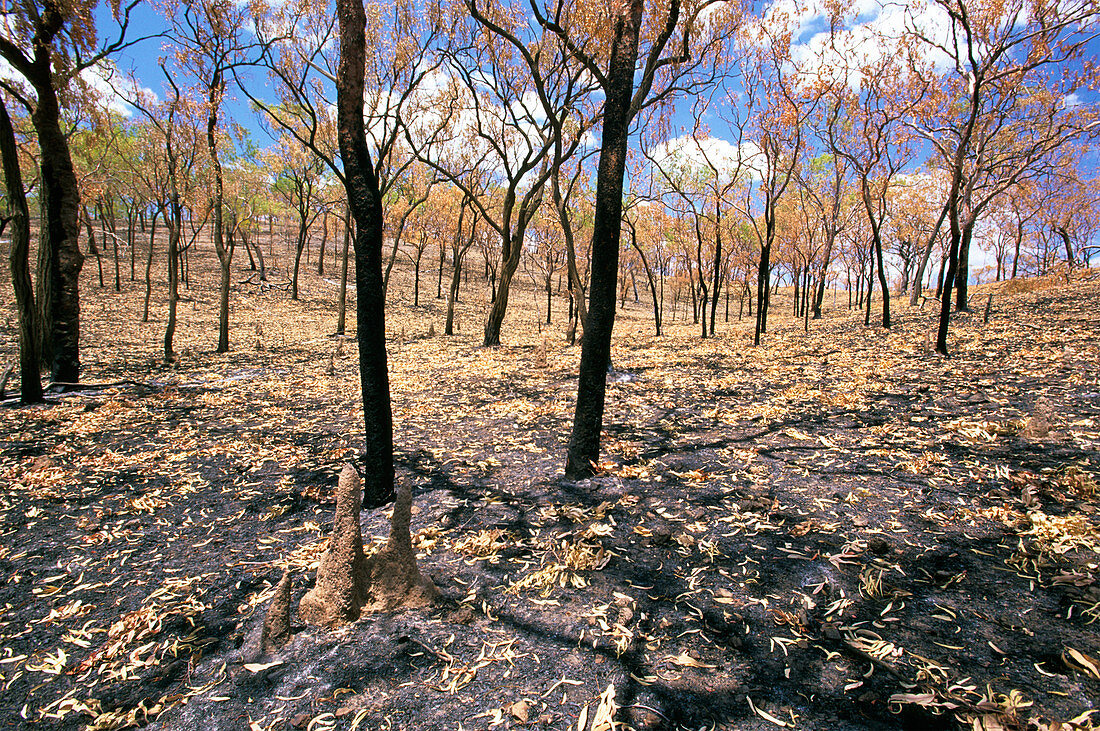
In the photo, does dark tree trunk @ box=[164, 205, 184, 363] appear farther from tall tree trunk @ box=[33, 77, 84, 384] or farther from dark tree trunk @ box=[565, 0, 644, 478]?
dark tree trunk @ box=[565, 0, 644, 478]

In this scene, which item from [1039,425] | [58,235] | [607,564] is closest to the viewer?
[607,564]

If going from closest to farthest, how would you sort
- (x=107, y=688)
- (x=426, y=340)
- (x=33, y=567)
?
(x=107, y=688) → (x=33, y=567) → (x=426, y=340)

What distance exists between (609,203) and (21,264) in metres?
10.5

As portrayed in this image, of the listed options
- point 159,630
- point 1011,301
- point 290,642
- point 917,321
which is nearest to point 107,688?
point 159,630

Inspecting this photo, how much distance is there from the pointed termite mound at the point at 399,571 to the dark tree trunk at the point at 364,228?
5.04 feet

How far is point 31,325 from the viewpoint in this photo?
843 cm

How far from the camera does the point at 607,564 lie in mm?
3764

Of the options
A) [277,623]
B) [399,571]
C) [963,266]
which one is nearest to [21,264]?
[277,623]

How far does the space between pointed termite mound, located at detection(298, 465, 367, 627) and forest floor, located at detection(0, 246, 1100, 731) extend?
0.16m

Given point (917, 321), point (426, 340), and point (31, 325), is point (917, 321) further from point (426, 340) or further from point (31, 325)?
point (31, 325)

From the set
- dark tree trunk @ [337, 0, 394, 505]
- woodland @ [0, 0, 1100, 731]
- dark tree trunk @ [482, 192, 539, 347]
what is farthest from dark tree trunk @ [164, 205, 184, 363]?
dark tree trunk @ [337, 0, 394, 505]

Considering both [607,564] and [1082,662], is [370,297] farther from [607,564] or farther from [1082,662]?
[1082,662]

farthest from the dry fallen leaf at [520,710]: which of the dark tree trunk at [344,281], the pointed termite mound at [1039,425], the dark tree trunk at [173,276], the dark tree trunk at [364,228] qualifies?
the dark tree trunk at [344,281]

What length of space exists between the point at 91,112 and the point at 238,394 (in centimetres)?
640
